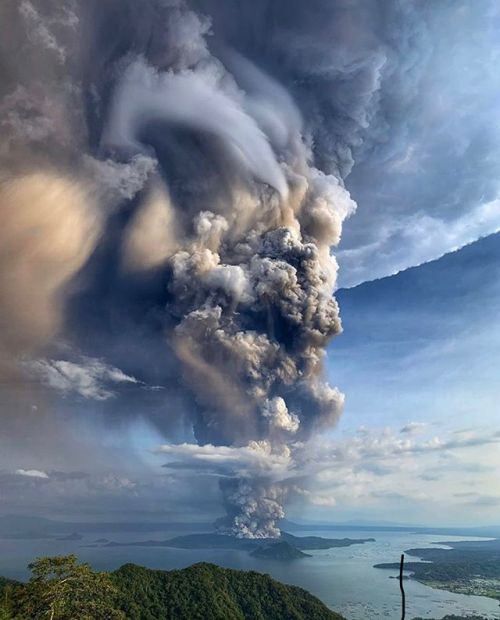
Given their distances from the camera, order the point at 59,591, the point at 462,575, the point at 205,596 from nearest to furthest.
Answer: the point at 59,591 < the point at 205,596 < the point at 462,575

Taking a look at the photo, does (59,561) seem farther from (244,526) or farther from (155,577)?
(244,526)

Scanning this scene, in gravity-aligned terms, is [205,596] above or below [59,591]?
below

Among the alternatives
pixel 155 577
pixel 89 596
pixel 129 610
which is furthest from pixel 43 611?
pixel 155 577

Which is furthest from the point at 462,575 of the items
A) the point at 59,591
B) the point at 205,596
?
the point at 59,591

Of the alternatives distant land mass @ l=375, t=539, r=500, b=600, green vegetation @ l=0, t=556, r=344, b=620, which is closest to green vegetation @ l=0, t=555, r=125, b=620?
green vegetation @ l=0, t=556, r=344, b=620

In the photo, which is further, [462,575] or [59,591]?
[462,575]

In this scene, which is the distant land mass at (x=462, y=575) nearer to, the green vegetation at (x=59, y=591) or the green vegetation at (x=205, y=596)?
the green vegetation at (x=205, y=596)

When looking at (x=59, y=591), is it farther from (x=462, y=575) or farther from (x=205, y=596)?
(x=462, y=575)

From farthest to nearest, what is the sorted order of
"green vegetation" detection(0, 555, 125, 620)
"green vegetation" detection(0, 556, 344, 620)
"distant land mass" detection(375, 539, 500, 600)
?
"distant land mass" detection(375, 539, 500, 600)
"green vegetation" detection(0, 556, 344, 620)
"green vegetation" detection(0, 555, 125, 620)

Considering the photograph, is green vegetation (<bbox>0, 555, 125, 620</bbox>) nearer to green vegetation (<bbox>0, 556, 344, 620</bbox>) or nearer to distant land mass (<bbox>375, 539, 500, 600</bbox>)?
green vegetation (<bbox>0, 556, 344, 620</bbox>)

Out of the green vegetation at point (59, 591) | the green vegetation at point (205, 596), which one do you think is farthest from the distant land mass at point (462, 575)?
the green vegetation at point (59, 591)

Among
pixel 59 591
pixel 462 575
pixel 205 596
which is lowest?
pixel 462 575
